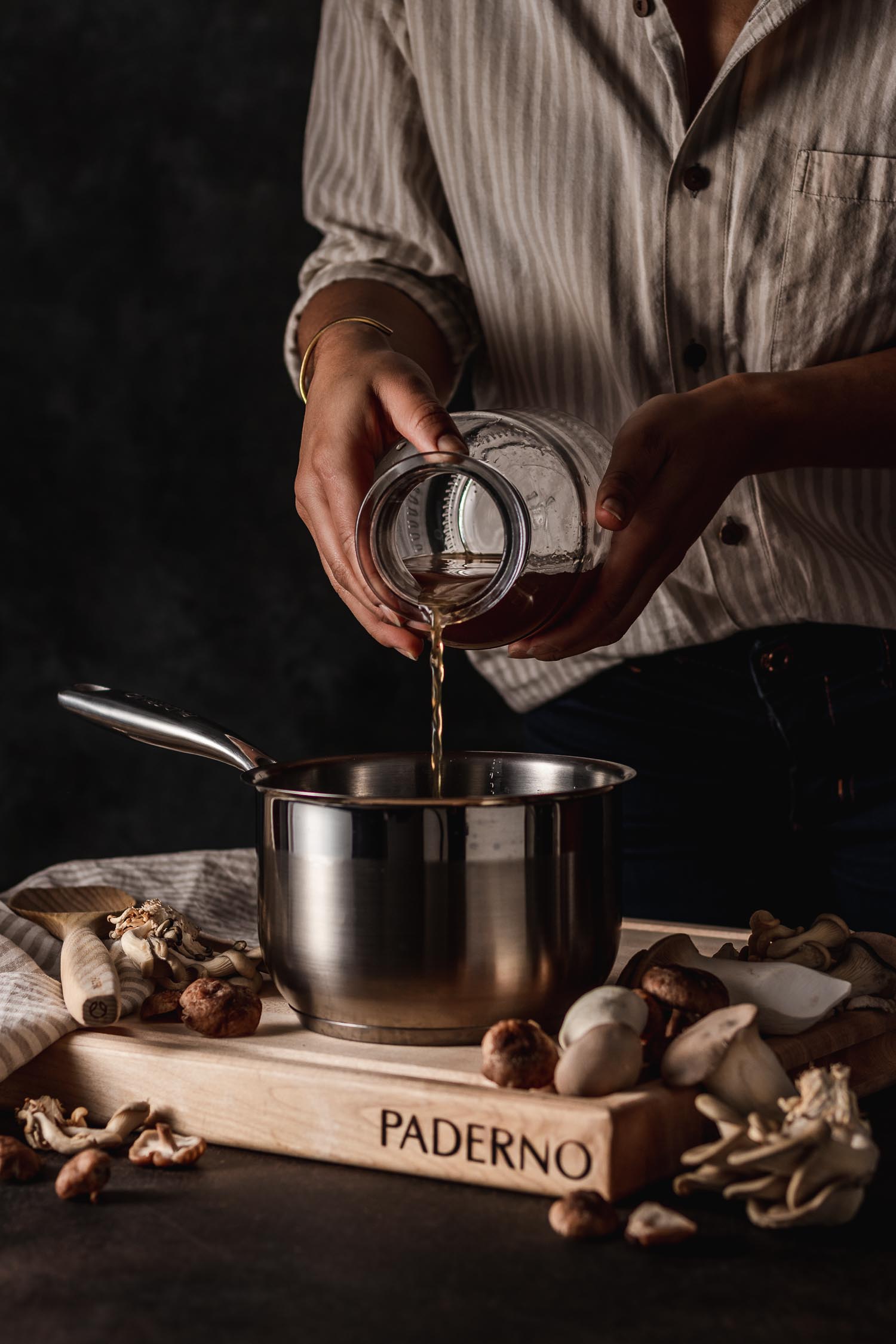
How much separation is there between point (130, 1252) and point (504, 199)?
919mm

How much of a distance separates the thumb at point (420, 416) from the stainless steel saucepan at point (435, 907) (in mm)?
232

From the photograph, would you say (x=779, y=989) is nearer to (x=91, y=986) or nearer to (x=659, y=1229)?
(x=659, y=1229)

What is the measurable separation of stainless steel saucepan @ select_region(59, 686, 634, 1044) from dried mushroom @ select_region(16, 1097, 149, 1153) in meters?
0.12

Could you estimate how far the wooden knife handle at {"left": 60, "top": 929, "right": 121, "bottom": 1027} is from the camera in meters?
0.88

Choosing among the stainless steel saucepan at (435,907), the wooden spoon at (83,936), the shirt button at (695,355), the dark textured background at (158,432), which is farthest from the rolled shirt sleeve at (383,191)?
the dark textured background at (158,432)

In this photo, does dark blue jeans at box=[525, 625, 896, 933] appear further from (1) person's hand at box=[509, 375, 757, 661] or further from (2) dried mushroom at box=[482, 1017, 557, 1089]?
(2) dried mushroom at box=[482, 1017, 557, 1089]

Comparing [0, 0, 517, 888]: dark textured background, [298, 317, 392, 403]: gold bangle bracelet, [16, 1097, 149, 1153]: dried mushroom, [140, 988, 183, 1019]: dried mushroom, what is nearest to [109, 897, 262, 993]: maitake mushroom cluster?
[140, 988, 183, 1019]: dried mushroom

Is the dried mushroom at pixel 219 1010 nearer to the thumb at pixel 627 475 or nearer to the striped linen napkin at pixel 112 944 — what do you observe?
the striped linen napkin at pixel 112 944

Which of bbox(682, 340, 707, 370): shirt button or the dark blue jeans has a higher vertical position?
bbox(682, 340, 707, 370): shirt button

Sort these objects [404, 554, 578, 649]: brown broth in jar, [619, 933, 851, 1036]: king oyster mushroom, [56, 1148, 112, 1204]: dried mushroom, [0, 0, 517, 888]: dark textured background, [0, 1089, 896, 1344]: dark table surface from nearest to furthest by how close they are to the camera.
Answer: [0, 1089, 896, 1344]: dark table surface → [56, 1148, 112, 1204]: dried mushroom → [619, 933, 851, 1036]: king oyster mushroom → [404, 554, 578, 649]: brown broth in jar → [0, 0, 517, 888]: dark textured background

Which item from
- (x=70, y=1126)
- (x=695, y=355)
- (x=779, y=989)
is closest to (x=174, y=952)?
(x=70, y=1126)

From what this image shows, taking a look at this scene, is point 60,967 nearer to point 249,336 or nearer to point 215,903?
point 215,903

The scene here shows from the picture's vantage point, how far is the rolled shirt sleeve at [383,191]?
1345 mm

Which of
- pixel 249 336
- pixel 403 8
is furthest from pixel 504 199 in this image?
pixel 249 336
